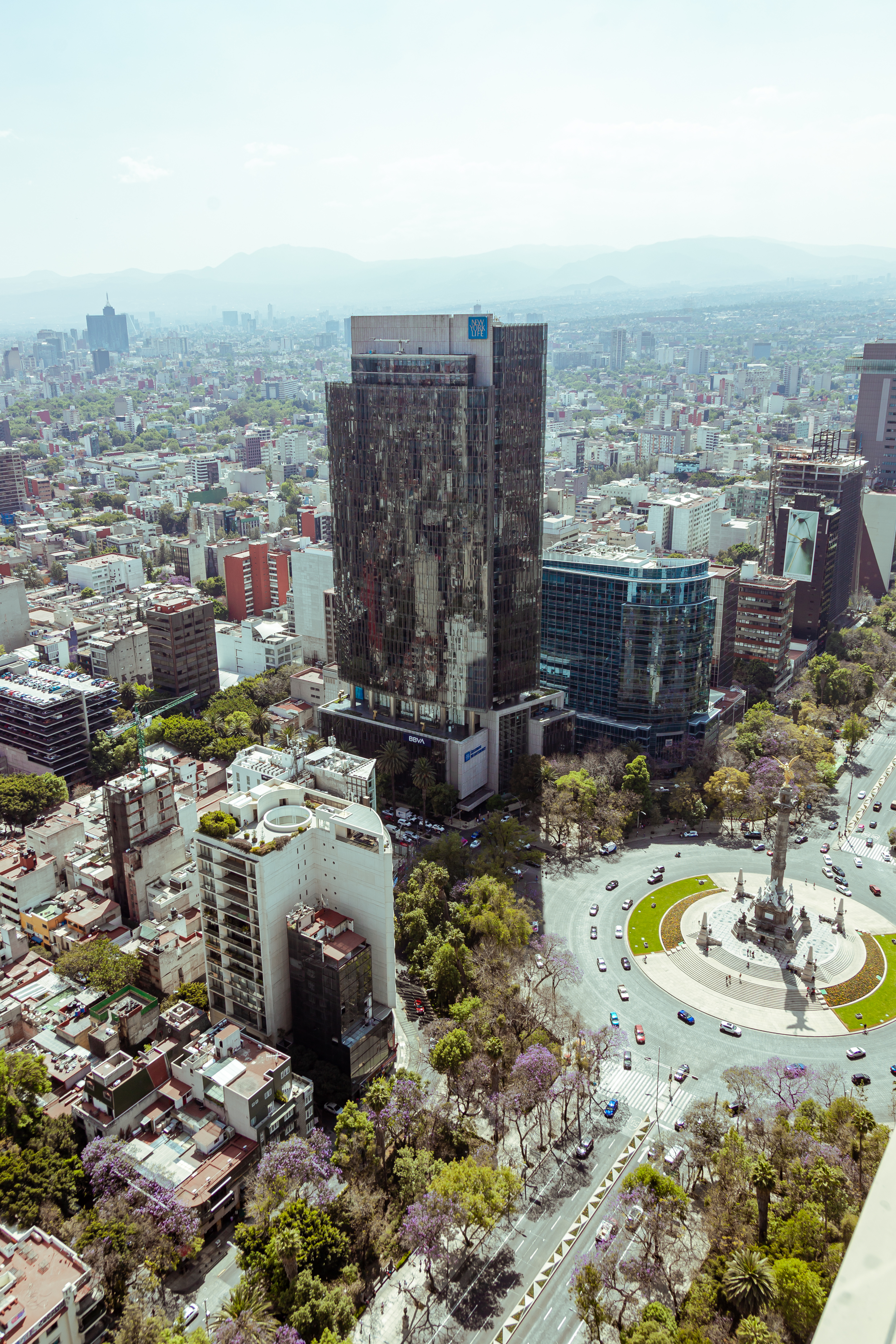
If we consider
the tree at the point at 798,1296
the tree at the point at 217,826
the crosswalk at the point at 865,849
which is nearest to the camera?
the tree at the point at 798,1296

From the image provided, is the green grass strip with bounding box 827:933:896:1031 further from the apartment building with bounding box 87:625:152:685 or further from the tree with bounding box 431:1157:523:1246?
the apartment building with bounding box 87:625:152:685

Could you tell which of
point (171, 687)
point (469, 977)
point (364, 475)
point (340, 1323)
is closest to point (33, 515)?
point (171, 687)

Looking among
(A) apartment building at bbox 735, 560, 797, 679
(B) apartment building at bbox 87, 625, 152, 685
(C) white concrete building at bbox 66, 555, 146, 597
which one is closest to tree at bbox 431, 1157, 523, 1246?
(B) apartment building at bbox 87, 625, 152, 685

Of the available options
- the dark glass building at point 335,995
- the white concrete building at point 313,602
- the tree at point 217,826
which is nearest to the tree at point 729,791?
the dark glass building at point 335,995

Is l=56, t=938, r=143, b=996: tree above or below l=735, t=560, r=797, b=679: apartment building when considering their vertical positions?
below

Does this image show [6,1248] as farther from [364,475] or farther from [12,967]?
[364,475]

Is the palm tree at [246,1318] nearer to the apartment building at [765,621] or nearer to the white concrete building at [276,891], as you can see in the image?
the white concrete building at [276,891]
